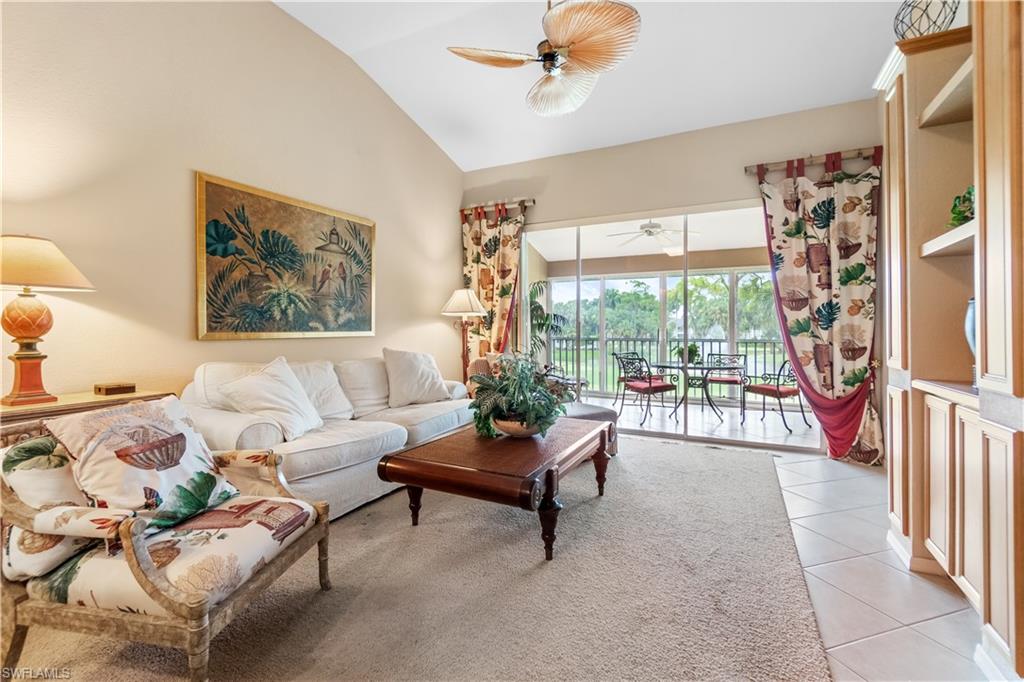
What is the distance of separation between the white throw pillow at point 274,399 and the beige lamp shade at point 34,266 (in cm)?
88

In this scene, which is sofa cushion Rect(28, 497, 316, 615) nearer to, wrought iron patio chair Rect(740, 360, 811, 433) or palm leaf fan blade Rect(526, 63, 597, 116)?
palm leaf fan blade Rect(526, 63, 597, 116)

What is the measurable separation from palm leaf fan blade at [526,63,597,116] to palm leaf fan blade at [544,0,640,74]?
0.38 ft

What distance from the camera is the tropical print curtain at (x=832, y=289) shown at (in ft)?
11.9

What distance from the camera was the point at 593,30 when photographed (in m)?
2.16

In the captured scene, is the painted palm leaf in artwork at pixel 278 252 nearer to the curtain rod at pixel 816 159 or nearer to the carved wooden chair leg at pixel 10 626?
the carved wooden chair leg at pixel 10 626

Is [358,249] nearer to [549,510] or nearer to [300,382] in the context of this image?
[300,382]

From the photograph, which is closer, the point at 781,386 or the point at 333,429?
the point at 333,429

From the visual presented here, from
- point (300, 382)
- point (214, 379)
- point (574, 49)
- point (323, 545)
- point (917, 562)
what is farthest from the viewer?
point (300, 382)

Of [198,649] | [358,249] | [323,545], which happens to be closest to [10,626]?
[198,649]

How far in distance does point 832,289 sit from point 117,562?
188 inches

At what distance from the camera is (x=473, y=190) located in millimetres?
5367

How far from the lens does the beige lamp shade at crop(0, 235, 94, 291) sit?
186cm

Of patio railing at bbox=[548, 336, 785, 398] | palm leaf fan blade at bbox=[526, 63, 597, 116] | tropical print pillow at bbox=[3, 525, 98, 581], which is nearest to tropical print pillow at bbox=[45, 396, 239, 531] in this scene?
tropical print pillow at bbox=[3, 525, 98, 581]

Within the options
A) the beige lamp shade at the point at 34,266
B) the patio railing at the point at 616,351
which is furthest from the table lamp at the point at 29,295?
the patio railing at the point at 616,351
